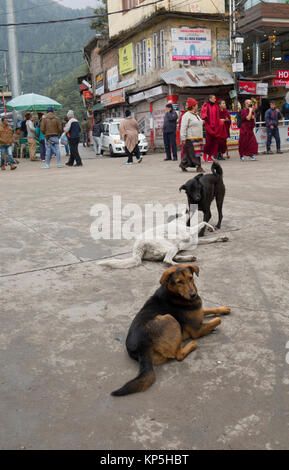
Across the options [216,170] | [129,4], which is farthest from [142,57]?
[216,170]

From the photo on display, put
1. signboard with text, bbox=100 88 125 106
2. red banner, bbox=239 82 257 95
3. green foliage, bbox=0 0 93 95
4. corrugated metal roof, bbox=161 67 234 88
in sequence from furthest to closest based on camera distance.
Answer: green foliage, bbox=0 0 93 95, signboard with text, bbox=100 88 125 106, red banner, bbox=239 82 257 95, corrugated metal roof, bbox=161 67 234 88

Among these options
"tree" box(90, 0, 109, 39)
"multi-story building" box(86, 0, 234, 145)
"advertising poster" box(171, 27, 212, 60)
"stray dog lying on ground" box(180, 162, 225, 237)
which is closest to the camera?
"stray dog lying on ground" box(180, 162, 225, 237)

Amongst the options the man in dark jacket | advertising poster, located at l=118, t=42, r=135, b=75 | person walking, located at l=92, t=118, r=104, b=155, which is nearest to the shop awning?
advertising poster, located at l=118, t=42, r=135, b=75

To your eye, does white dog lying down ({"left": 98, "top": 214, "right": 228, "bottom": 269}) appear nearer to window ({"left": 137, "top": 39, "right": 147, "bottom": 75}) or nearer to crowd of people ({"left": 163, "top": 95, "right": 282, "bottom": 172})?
crowd of people ({"left": 163, "top": 95, "right": 282, "bottom": 172})

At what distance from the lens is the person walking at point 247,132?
12.8 metres

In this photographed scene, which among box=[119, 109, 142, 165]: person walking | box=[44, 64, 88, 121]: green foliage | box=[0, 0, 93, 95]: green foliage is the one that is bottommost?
box=[119, 109, 142, 165]: person walking

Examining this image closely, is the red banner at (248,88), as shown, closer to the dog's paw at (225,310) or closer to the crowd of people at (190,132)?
the crowd of people at (190,132)

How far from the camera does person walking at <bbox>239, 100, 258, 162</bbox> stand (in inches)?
505

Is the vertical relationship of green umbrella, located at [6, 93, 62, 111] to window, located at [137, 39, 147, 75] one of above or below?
below

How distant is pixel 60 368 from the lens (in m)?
2.32

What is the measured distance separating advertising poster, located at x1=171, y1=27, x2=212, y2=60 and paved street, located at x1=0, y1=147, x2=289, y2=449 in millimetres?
17427

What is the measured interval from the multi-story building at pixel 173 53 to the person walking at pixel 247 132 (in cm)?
711

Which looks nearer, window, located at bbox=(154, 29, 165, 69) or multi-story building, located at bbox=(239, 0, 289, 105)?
window, located at bbox=(154, 29, 165, 69)

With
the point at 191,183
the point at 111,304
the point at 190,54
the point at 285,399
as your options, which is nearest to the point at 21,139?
the point at 190,54
